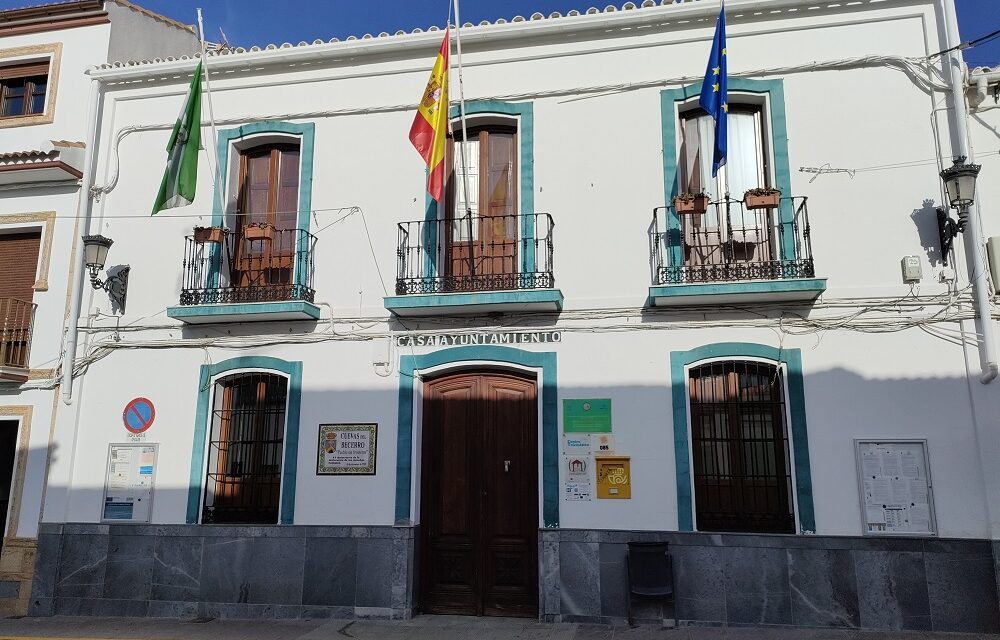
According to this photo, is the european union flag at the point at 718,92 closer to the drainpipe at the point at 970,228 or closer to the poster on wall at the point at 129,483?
the drainpipe at the point at 970,228

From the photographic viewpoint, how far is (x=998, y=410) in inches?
278

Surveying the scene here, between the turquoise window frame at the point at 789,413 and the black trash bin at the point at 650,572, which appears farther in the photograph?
the turquoise window frame at the point at 789,413

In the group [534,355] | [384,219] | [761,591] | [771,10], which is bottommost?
[761,591]

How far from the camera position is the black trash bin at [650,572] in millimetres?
7145

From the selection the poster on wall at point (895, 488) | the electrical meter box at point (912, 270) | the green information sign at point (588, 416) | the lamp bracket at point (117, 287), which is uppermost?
the lamp bracket at point (117, 287)

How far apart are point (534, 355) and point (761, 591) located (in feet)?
10.6

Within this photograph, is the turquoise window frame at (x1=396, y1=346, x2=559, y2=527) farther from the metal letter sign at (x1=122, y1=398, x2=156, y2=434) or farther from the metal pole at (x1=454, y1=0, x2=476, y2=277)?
the metal letter sign at (x1=122, y1=398, x2=156, y2=434)

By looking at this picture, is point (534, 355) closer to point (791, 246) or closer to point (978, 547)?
point (791, 246)

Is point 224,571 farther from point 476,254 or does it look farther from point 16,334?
point 476,254

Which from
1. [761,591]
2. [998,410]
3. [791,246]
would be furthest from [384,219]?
[998,410]

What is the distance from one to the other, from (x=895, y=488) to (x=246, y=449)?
6.94 metres

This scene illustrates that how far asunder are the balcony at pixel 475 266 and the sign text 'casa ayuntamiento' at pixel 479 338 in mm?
267

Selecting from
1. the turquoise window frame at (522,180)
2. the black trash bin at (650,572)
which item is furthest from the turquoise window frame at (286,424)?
the black trash bin at (650,572)

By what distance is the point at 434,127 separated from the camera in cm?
798
